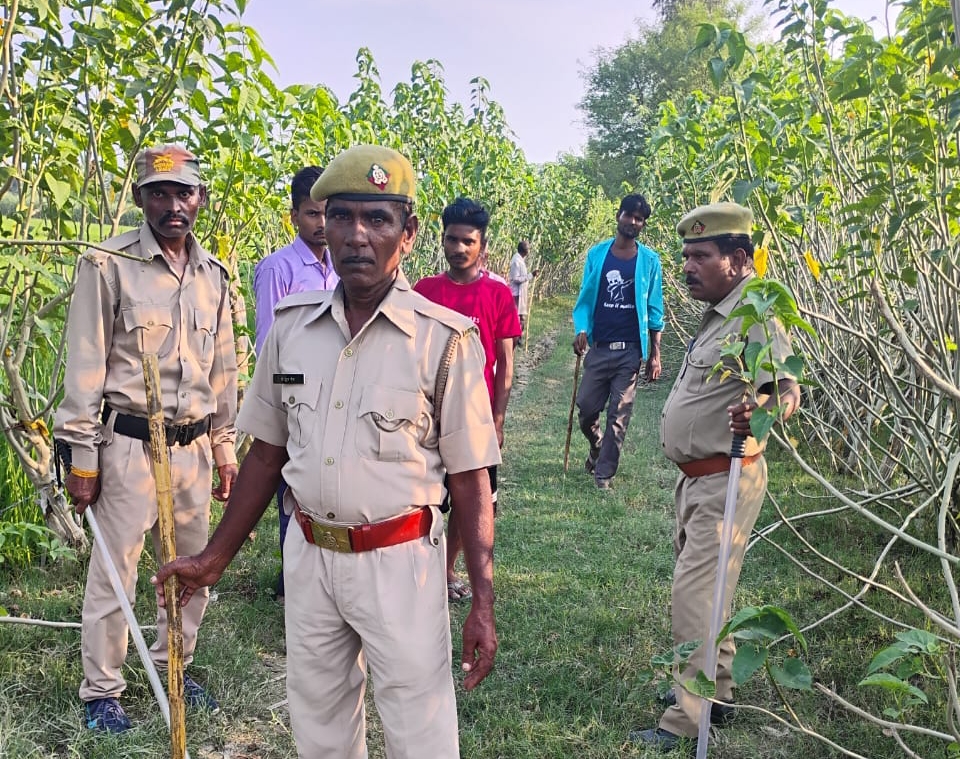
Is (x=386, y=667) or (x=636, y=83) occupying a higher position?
(x=636, y=83)

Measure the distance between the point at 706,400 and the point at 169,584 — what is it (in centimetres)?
188

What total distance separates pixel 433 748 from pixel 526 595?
2.45 m

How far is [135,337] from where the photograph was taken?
9.96 feet

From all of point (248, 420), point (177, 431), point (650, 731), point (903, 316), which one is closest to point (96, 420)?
point (177, 431)

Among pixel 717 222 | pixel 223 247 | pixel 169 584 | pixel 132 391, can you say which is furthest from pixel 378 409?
pixel 223 247

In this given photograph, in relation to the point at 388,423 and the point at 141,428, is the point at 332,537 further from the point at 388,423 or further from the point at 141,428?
the point at 141,428

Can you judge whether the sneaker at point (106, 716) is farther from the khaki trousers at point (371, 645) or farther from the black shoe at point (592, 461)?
the black shoe at point (592, 461)

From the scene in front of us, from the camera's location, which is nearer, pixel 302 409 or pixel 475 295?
pixel 302 409

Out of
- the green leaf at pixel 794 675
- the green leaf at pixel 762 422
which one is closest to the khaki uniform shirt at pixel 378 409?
the green leaf at pixel 762 422

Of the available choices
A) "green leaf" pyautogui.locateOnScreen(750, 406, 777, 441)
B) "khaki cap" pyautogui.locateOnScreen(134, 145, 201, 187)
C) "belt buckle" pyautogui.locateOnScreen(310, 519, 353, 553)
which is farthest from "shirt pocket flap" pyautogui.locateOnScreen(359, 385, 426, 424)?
"khaki cap" pyautogui.locateOnScreen(134, 145, 201, 187)

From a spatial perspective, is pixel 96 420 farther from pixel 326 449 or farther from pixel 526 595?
pixel 526 595

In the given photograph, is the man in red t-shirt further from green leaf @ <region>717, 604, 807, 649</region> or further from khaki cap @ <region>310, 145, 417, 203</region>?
green leaf @ <region>717, 604, 807, 649</region>

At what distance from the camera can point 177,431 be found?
311cm

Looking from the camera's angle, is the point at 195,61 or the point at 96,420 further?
the point at 195,61
